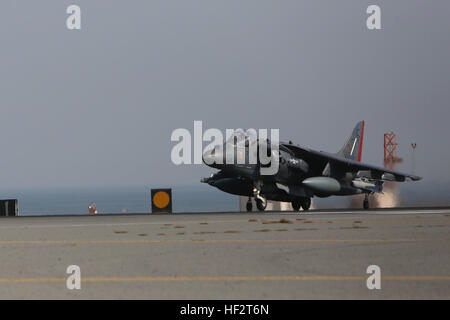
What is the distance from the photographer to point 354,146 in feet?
136

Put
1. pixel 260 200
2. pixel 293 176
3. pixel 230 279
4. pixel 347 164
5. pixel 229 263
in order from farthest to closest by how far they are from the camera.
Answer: pixel 347 164
pixel 293 176
pixel 260 200
pixel 229 263
pixel 230 279

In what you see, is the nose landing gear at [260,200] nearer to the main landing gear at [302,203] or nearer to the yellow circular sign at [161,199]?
the main landing gear at [302,203]

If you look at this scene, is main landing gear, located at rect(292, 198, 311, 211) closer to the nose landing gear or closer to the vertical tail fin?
the nose landing gear

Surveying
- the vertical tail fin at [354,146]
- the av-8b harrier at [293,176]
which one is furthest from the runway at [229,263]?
the vertical tail fin at [354,146]

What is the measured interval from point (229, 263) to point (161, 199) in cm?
2140

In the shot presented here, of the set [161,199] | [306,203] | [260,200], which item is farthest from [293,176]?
[161,199]

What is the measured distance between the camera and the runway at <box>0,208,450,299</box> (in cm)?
834

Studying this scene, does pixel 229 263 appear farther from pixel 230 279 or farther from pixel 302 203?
pixel 302 203

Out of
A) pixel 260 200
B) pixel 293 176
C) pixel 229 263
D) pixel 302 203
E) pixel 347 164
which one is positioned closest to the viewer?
pixel 229 263

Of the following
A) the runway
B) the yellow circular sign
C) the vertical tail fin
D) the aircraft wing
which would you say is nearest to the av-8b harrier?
the aircraft wing

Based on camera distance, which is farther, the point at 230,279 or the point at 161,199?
the point at 161,199

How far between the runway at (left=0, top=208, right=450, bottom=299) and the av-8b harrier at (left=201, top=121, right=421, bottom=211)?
11.8m
